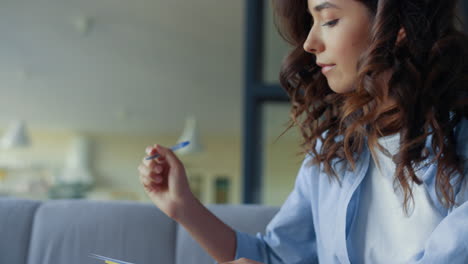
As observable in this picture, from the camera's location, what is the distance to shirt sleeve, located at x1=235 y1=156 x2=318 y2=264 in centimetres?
91

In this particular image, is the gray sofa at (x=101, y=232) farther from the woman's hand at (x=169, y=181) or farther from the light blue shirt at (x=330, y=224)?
the woman's hand at (x=169, y=181)

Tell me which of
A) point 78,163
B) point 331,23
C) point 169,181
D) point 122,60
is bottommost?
point 78,163

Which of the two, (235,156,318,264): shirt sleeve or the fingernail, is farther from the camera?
(235,156,318,264): shirt sleeve

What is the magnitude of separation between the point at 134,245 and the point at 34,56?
4.09 m

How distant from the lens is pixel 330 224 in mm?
822

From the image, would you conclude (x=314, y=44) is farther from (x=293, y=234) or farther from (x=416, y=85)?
(x=293, y=234)

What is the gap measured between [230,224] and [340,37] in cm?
53

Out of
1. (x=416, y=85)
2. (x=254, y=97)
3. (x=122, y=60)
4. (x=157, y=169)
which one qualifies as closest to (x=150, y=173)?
(x=157, y=169)

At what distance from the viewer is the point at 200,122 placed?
773cm

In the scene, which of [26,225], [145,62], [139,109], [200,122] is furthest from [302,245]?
[200,122]

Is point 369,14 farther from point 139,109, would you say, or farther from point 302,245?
point 139,109

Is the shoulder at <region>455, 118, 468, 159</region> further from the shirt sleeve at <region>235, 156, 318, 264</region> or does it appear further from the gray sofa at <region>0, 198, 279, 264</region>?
the gray sofa at <region>0, 198, 279, 264</region>

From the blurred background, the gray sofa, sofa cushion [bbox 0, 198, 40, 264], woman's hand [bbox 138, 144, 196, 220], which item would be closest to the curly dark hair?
woman's hand [bbox 138, 144, 196, 220]

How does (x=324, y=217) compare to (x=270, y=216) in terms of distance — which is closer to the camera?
(x=324, y=217)
